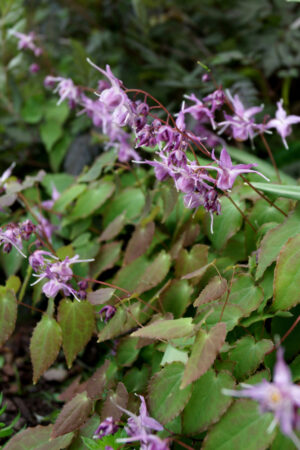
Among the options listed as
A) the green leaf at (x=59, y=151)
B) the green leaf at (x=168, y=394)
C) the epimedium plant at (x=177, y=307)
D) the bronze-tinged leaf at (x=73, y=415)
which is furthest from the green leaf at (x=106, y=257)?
the green leaf at (x=59, y=151)

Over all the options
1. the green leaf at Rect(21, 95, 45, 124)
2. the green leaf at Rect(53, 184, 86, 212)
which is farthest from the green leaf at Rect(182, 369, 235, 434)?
the green leaf at Rect(21, 95, 45, 124)

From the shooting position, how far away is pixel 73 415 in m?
0.94

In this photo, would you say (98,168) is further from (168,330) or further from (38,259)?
(168,330)

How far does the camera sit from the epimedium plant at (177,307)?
0.76 m

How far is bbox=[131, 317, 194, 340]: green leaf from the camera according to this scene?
80cm

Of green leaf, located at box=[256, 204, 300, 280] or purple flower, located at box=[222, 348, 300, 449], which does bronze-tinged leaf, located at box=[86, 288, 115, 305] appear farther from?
purple flower, located at box=[222, 348, 300, 449]

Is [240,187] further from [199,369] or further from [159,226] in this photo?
[199,369]

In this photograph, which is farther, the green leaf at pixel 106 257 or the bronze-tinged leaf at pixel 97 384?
the green leaf at pixel 106 257

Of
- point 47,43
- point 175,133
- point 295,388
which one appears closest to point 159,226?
point 175,133

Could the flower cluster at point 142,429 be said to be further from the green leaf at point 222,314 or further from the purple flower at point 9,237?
the purple flower at point 9,237

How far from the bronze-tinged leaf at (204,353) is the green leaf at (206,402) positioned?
0.08m

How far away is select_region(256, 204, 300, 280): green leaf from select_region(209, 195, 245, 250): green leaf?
0.50 feet

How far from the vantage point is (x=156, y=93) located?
82.2 inches

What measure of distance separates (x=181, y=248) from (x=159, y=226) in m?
0.19
